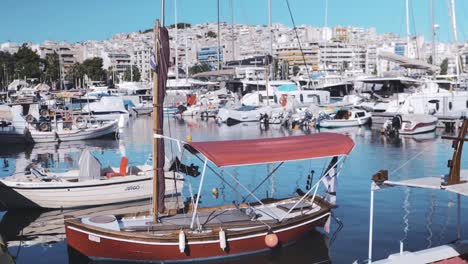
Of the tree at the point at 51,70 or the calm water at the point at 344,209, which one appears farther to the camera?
the tree at the point at 51,70

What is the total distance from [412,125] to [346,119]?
8.25 metres

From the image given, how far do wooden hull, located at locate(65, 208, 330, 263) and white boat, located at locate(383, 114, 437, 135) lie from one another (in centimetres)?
3648

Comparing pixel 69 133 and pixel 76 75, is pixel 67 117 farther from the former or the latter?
pixel 76 75

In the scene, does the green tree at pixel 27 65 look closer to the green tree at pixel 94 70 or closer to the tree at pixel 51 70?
the tree at pixel 51 70

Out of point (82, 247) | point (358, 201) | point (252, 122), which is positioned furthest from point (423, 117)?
point (82, 247)

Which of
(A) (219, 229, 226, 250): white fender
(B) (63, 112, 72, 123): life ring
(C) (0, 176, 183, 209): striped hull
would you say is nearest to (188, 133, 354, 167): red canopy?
(A) (219, 229, 226, 250): white fender

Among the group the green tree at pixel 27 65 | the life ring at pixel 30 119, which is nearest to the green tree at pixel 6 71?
the green tree at pixel 27 65

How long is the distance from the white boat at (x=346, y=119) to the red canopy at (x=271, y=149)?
1527 inches

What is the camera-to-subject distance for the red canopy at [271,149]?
1520 cm

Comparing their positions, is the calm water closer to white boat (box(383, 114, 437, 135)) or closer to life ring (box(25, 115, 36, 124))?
white boat (box(383, 114, 437, 135))

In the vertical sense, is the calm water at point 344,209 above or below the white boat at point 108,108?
below

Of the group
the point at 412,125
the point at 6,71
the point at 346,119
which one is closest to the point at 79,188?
the point at 412,125

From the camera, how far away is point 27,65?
14338cm

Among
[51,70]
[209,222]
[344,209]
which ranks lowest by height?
[344,209]
